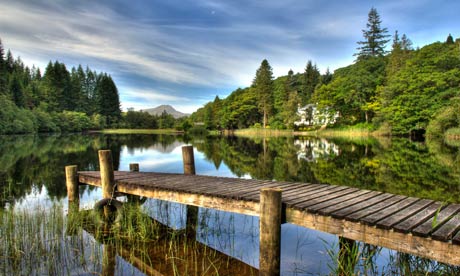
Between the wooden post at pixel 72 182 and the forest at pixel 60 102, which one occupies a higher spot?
the forest at pixel 60 102

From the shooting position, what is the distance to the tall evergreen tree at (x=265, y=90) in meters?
62.6

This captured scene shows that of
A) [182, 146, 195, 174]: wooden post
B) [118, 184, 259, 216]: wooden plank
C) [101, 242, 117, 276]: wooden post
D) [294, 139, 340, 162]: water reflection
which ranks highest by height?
[182, 146, 195, 174]: wooden post

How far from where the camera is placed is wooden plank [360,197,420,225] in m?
3.38

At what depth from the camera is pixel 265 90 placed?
63562 mm

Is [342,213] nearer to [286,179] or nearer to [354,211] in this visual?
[354,211]

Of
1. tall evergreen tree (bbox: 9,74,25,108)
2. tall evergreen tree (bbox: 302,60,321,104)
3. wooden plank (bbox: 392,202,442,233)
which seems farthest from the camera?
tall evergreen tree (bbox: 302,60,321,104)

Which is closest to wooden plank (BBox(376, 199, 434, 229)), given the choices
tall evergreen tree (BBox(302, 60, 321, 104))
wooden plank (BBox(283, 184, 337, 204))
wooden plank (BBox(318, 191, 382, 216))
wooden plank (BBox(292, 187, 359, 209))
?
wooden plank (BBox(318, 191, 382, 216))

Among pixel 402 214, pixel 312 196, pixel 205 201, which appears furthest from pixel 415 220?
pixel 205 201

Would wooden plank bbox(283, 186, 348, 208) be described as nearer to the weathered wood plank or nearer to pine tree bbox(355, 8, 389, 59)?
the weathered wood plank

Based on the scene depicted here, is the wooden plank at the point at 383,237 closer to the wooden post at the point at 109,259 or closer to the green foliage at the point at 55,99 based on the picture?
the wooden post at the point at 109,259

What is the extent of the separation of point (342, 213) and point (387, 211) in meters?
0.69

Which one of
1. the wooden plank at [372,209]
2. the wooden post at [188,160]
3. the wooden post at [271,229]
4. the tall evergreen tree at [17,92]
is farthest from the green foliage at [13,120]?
the wooden plank at [372,209]

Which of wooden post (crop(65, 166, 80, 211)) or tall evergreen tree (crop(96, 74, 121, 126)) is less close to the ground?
tall evergreen tree (crop(96, 74, 121, 126))

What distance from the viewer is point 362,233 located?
3.37m
